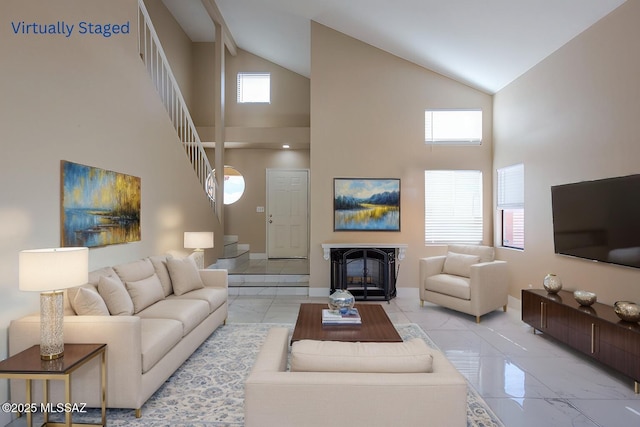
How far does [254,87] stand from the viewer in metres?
8.51

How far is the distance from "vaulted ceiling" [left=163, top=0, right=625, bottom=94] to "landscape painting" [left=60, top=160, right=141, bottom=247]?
3752 millimetres

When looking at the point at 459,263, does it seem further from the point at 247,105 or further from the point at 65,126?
the point at 247,105

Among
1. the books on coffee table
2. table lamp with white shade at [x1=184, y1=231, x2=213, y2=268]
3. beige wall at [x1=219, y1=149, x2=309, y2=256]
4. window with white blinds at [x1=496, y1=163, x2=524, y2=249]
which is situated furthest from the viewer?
beige wall at [x1=219, y1=149, x2=309, y2=256]

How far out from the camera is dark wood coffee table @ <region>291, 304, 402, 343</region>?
9.42 ft

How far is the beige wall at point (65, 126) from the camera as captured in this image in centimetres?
246

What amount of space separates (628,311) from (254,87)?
780cm

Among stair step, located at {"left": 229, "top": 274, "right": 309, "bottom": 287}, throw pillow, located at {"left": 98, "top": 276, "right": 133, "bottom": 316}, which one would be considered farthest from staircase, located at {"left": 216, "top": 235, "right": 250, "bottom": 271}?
throw pillow, located at {"left": 98, "top": 276, "right": 133, "bottom": 316}

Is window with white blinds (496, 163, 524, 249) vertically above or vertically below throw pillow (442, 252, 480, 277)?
above

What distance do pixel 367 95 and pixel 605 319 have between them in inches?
172

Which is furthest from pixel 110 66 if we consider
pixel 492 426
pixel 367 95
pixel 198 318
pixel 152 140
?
pixel 492 426

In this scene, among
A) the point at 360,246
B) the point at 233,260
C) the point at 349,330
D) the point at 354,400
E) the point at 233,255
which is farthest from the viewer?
the point at 233,255

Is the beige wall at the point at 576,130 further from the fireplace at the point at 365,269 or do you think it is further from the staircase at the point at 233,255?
the staircase at the point at 233,255

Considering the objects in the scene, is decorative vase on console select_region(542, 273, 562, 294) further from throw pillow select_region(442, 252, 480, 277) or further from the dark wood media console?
throw pillow select_region(442, 252, 480, 277)

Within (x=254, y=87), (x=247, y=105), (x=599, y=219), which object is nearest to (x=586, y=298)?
(x=599, y=219)
